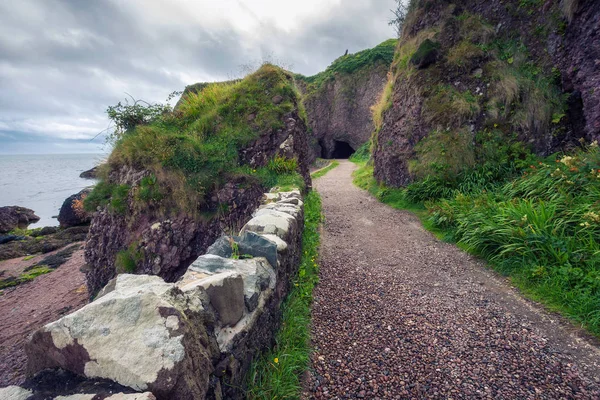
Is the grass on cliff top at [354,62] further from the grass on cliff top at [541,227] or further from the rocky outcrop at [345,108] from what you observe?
the grass on cliff top at [541,227]

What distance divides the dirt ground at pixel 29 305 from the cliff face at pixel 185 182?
191 cm

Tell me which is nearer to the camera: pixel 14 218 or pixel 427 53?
pixel 427 53

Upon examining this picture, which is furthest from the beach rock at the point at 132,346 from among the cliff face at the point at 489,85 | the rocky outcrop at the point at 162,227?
the cliff face at the point at 489,85

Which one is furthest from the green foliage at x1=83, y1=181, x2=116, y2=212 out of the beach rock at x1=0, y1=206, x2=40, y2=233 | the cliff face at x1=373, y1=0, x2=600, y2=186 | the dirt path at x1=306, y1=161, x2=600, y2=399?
the beach rock at x1=0, y1=206, x2=40, y2=233

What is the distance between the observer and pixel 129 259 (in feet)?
24.3

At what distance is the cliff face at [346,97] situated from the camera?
94.7 ft

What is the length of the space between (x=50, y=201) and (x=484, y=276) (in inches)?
1504

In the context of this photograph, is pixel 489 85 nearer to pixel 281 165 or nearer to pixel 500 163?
pixel 500 163

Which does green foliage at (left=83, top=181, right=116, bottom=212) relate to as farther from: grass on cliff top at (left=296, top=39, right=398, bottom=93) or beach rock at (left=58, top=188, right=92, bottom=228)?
grass on cliff top at (left=296, top=39, right=398, bottom=93)

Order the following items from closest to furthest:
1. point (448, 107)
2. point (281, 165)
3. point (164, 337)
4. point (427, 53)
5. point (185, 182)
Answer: point (164, 337) < point (185, 182) < point (281, 165) < point (448, 107) < point (427, 53)

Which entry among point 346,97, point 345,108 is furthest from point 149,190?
point 346,97

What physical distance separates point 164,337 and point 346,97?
31.8 meters

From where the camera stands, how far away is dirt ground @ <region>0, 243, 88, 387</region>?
660 centimetres

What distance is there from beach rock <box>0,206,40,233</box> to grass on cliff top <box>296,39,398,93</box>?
29488 mm
